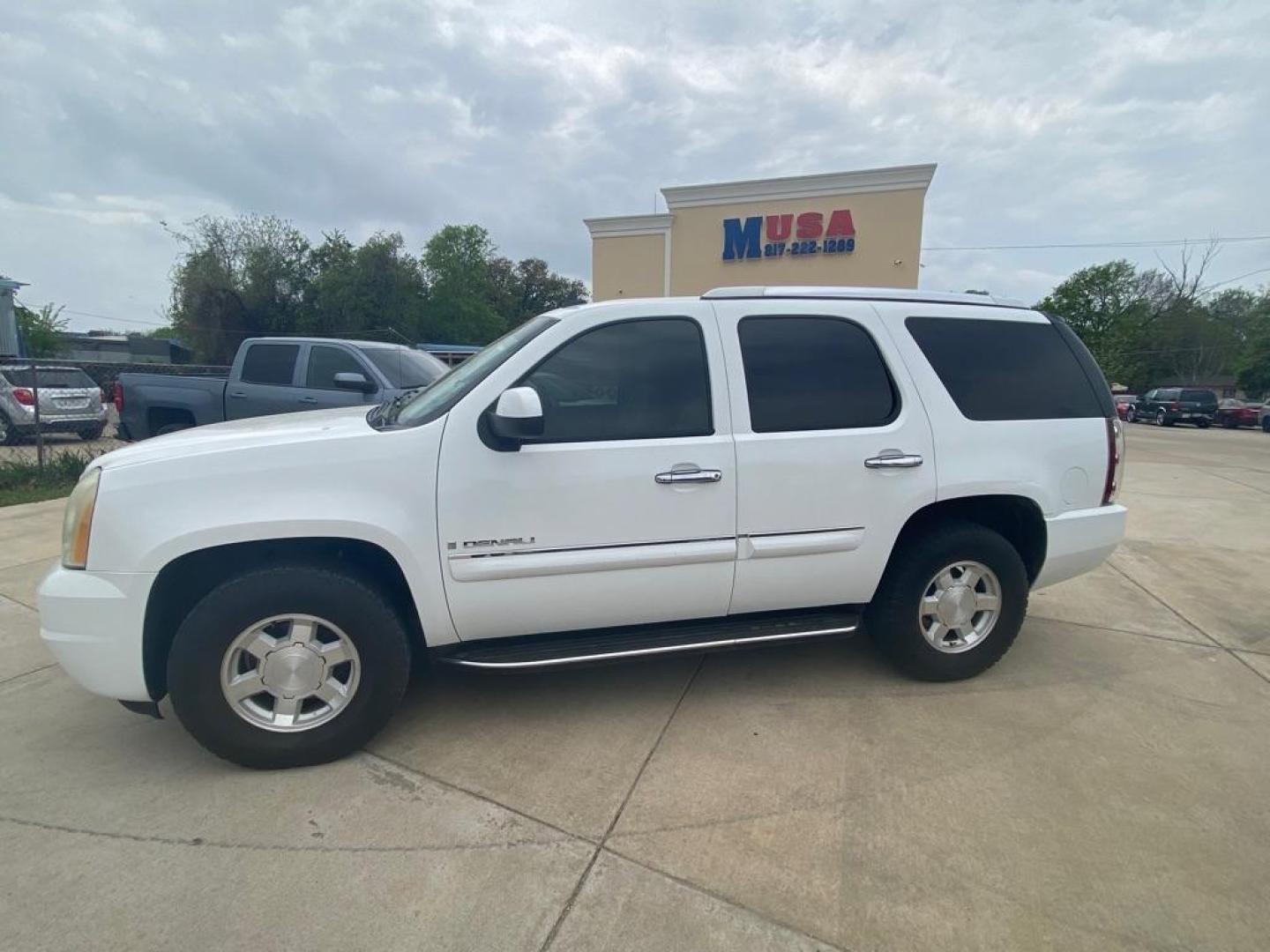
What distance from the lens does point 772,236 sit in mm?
20234

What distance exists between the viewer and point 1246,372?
1567 inches

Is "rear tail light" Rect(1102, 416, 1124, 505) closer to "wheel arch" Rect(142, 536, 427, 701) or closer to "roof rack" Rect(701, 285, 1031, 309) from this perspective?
"roof rack" Rect(701, 285, 1031, 309)

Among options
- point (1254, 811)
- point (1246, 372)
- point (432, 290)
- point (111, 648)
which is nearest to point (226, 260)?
point (432, 290)

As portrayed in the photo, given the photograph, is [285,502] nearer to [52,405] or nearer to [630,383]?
[630,383]

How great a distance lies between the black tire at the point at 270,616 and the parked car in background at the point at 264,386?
5.18m

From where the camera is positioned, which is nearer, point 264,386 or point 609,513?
point 609,513

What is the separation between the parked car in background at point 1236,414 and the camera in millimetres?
29109

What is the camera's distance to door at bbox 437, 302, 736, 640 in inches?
103

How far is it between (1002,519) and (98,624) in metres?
4.17

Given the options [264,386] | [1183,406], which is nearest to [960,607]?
[264,386]

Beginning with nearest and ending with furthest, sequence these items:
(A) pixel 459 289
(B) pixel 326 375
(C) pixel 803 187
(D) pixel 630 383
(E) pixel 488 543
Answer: (E) pixel 488 543, (D) pixel 630 383, (B) pixel 326 375, (C) pixel 803 187, (A) pixel 459 289

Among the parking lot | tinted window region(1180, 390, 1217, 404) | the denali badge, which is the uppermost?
tinted window region(1180, 390, 1217, 404)

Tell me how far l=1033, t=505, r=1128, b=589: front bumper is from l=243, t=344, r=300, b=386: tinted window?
769 cm

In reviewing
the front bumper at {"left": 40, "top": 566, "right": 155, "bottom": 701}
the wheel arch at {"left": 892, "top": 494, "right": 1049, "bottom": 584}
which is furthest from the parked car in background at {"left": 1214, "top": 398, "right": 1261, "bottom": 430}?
the front bumper at {"left": 40, "top": 566, "right": 155, "bottom": 701}
